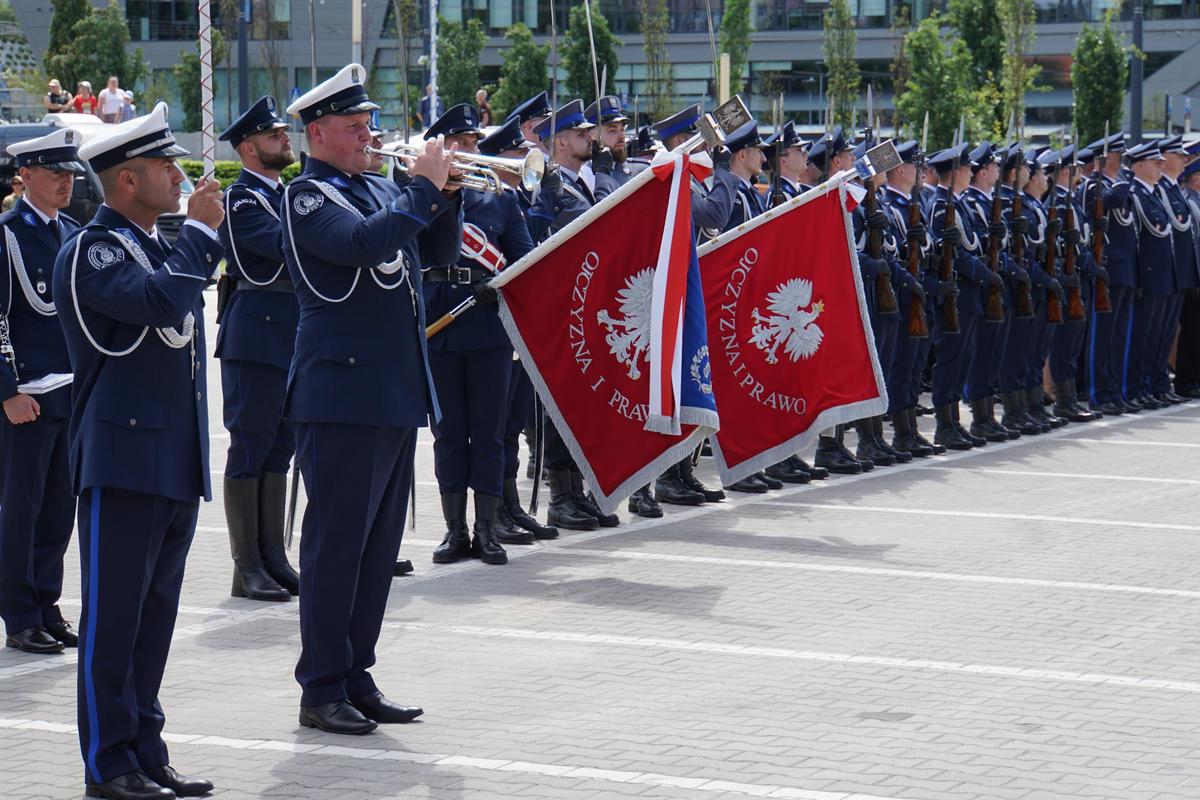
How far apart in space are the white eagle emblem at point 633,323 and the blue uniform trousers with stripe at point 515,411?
70 centimetres

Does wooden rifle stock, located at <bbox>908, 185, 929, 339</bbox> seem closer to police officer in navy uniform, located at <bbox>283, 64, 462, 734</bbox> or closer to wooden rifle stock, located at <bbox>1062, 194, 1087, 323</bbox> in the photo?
wooden rifle stock, located at <bbox>1062, 194, 1087, 323</bbox>

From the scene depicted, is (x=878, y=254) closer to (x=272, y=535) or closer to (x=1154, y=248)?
(x=1154, y=248)

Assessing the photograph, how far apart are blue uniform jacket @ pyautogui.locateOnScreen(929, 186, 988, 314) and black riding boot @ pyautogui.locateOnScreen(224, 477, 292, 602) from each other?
694 centimetres

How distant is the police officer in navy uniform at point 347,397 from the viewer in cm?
631

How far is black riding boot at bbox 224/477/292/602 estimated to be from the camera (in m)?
8.55

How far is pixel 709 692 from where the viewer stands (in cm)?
688

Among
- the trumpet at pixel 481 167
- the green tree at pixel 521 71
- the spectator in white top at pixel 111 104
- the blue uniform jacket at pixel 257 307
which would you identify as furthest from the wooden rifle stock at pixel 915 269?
the green tree at pixel 521 71

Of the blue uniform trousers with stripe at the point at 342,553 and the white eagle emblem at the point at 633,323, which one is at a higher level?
the white eagle emblem at the point at 633,323

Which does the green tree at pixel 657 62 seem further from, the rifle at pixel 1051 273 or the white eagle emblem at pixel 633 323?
the white eagle emblem at pixel 633 323

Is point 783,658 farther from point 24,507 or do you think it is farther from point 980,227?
point 980,227

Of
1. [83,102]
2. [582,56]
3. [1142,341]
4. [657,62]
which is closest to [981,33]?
[657,62]

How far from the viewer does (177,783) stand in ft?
18.4

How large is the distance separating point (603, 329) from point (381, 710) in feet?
12.0

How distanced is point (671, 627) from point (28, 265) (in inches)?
110
